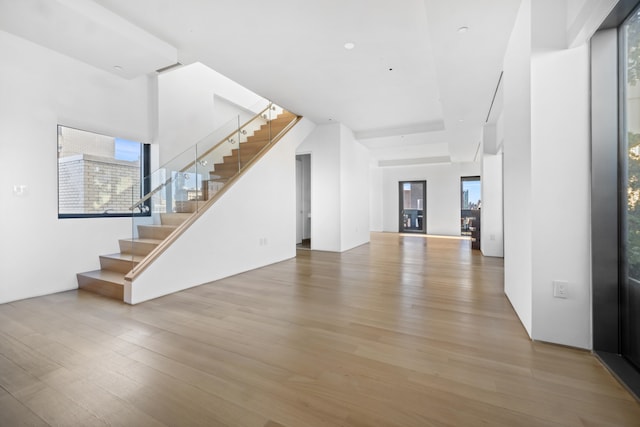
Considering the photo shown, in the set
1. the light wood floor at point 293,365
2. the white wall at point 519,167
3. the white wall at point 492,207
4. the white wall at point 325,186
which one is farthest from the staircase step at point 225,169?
the white wall at point 492,207

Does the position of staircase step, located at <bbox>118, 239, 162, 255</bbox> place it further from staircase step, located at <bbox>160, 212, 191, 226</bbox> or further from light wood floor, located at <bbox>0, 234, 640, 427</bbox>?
light wood floor, located at <bbox>0, 234, 640, 427</bbox>

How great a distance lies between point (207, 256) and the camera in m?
4.14

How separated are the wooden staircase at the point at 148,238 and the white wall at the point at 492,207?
5.06m

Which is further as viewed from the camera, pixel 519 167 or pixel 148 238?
pixel 148 238

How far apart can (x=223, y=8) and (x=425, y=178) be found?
10.5 m

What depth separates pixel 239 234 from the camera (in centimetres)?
476

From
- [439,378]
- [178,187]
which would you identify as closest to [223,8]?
[178,187]

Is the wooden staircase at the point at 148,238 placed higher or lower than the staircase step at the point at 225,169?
lower

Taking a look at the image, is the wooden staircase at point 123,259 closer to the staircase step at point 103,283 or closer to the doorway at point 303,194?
the staircase step at point 103,283

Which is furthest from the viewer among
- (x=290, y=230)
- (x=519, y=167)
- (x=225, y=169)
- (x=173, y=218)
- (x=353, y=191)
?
(x=353, y=191)

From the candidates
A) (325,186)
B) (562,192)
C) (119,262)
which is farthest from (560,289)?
(325,186)

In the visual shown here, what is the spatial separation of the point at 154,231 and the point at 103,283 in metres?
0.87

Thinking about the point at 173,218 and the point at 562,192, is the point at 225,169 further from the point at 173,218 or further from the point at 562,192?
the point at 562,192

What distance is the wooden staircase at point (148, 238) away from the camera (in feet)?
11.7
